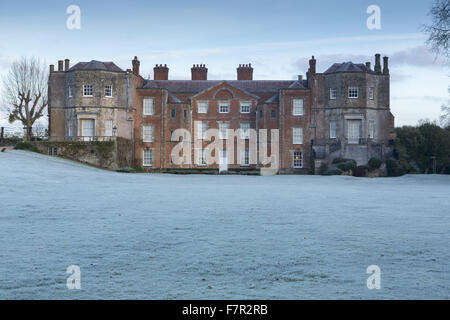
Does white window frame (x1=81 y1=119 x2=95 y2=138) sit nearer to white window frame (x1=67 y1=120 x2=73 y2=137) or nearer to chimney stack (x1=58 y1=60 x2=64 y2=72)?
white window frame (x1=67 y1=120 x2=73 y2=137)

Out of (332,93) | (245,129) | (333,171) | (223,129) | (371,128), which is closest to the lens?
(333,171)

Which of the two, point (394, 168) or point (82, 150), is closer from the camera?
point (82, 150)

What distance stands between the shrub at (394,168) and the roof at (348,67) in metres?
9.17

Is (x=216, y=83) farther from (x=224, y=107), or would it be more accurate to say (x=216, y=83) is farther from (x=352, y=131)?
(x=352, y=131)

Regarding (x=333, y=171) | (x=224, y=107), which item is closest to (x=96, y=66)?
(x=224, y=107)

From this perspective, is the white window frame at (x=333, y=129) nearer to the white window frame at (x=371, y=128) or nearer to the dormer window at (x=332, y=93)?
the dormer window at (x=332, y=93)

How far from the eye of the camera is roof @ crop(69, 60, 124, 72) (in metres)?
41.9

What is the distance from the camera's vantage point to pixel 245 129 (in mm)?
47375

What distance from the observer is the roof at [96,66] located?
41875 mm

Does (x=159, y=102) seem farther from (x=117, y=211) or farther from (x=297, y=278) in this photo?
(x=297, y=278)

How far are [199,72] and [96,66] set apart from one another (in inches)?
524

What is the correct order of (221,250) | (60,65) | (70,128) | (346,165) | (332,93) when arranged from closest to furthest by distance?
(221,250)
(346,165)
(70,128)
(332,93)
(60,65)

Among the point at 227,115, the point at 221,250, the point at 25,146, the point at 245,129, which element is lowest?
the point at 221,250
